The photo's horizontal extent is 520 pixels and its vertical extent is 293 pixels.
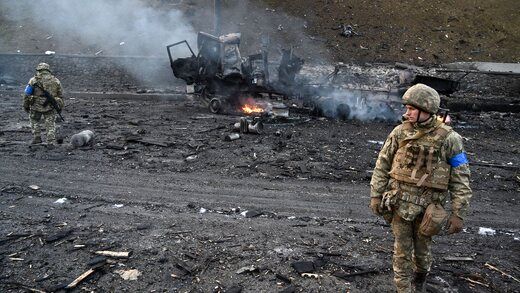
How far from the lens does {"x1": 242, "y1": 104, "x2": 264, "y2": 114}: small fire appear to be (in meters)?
12.1

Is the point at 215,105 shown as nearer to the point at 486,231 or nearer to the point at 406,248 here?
the point at 486,231

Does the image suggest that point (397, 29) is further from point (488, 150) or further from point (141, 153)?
point (141, 153)

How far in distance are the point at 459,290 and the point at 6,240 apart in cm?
570

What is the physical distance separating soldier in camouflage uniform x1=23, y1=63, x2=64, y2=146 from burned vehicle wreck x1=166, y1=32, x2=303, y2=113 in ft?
13.1

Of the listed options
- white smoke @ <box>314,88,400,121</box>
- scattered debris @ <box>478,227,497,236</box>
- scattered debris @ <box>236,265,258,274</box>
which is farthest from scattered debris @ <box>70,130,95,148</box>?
scattered debris @ <box>478,227,497,236</box>

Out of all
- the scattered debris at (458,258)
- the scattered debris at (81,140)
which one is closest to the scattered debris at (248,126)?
the scattered debris at (81,140)

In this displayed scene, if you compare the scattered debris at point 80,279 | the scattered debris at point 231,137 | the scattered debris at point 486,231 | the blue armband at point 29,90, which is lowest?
the scattered debris at point 80,279

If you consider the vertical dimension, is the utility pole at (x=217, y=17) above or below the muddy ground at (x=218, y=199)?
above

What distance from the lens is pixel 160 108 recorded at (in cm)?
1311

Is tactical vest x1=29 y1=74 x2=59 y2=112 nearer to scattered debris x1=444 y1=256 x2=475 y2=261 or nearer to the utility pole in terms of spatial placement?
scattered debris x1=444 y1=256 x2=475 y2=261

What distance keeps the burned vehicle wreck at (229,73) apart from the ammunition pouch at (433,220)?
29.2 feet

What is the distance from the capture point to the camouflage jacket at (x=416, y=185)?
368cm

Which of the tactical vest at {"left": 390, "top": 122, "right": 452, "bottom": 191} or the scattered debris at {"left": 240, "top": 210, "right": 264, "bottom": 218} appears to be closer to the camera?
the tactical vest at {"left": 390, "top": 122, "right": 452, "bottom": 191}

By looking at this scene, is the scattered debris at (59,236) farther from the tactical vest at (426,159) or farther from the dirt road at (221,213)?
the tactical vest at (426,159)
